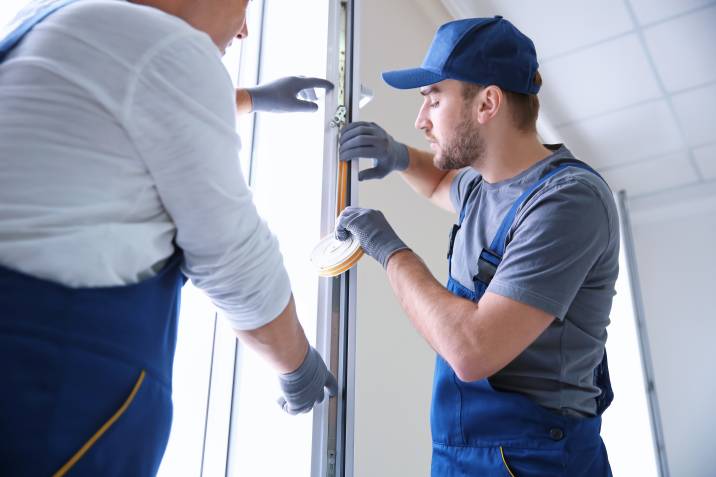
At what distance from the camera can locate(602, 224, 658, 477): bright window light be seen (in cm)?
340

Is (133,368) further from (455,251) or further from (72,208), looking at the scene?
(455,251)

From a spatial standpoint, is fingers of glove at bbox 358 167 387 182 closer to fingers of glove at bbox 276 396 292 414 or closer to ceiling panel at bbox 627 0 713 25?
fingers of glove at bbox 276 396 292 414

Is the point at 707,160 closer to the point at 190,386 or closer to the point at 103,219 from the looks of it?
the point at 190,386

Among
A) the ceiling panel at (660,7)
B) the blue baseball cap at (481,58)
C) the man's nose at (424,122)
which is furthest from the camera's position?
the ceiling panel at (660,7)

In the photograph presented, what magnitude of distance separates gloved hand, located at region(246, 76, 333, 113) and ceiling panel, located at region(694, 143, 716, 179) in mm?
3200

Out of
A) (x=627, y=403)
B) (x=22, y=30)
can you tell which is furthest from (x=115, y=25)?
(x=627, y=403)

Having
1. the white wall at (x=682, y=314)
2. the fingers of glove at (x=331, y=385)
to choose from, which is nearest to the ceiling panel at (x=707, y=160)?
the white wall at (x=682, y=314)

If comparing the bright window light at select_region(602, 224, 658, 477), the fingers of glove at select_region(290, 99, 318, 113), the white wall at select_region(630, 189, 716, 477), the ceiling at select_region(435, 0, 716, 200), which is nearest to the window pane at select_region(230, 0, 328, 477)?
the fingers of glove at select_region(290, 99, 318, 113)

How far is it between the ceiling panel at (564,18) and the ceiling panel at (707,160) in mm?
1333

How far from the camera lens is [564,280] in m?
1.07

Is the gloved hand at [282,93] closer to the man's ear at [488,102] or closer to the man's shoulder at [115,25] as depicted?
the man's ear at [488,102]

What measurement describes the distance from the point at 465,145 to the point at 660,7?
1.76 meters

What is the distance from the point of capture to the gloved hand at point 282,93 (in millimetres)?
1215

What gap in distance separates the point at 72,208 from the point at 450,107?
0.99 meters
